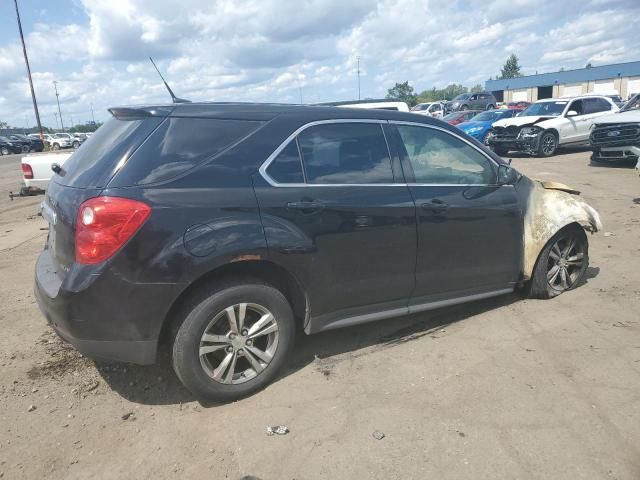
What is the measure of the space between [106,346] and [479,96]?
127ft

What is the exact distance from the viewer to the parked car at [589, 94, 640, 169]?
12.2 meters

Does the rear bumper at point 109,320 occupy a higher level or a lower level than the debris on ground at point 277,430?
higher

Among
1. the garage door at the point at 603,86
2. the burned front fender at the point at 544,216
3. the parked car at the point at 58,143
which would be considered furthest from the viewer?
the garage door at the point at 603,86

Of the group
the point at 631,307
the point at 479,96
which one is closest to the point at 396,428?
the point at 631,307

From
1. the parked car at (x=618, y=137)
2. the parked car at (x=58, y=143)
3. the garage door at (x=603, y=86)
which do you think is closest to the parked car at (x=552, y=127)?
the parked car at (x=618, y=137)

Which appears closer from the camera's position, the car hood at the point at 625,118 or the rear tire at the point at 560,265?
the rear tire at the point at 560,265

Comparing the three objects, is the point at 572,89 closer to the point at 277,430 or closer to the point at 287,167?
the point at 287,167

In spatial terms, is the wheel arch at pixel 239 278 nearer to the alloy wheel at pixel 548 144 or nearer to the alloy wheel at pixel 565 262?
the alloy wheel at pixel 565 262

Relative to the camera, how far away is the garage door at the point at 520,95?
6981cm

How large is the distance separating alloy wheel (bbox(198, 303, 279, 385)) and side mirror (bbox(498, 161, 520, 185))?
2.26 meters

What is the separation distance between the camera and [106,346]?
111 inches

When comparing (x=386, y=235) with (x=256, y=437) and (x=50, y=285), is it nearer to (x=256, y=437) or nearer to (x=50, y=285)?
(x=256, y=437)

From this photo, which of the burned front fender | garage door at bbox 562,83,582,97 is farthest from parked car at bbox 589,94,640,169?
garage door at bbox 562,83,582,97

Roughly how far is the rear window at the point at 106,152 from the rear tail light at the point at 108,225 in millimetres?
165
